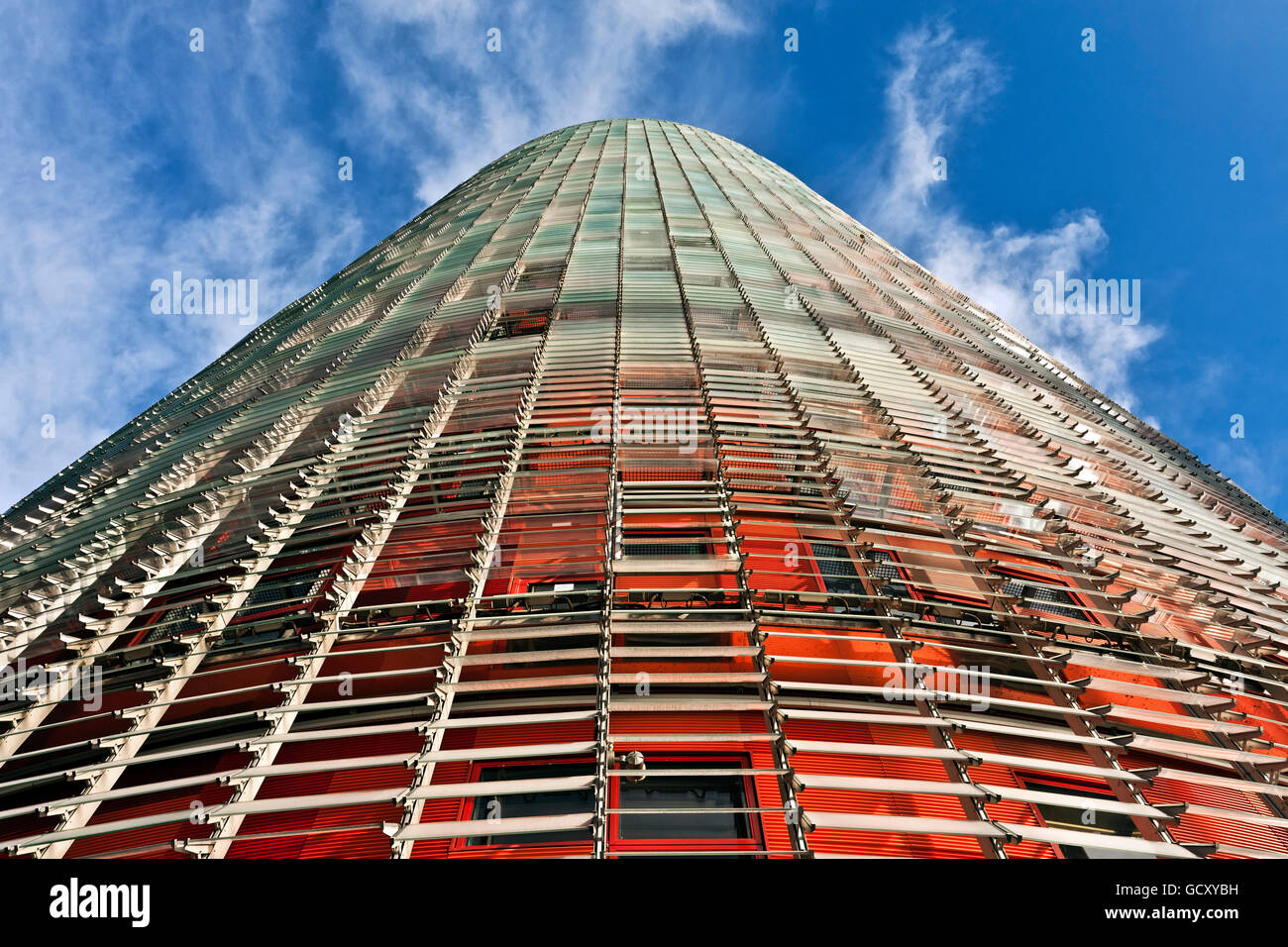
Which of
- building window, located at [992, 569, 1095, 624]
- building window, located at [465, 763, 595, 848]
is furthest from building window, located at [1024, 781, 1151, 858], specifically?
building window, located at [465, 763, 595, 848]

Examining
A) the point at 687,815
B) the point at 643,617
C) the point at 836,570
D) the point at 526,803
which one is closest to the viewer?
the point at 687,815

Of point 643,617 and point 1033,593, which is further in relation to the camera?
point 1033,593

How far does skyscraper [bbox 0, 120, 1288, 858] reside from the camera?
4516mm

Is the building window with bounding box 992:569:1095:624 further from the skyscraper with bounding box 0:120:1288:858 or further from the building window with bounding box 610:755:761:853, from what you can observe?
the building window with bounding box 610:755:761:853

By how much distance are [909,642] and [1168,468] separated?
8.91 metres

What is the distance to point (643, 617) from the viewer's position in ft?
18.0

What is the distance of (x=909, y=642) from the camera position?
16.4ft

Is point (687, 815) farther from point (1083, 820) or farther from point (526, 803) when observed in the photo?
point (1083, 820)

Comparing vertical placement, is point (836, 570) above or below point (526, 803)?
above

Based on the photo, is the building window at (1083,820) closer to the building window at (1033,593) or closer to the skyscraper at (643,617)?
the skyscraper at (643,617)

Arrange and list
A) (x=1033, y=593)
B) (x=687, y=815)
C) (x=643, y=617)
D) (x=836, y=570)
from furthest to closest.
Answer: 1. (x=836, y=570)
2. (x=1033, y=593)
3. (x=643, y=617)
4. (x=687, y=815)

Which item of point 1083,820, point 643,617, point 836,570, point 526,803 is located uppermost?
point 836,570

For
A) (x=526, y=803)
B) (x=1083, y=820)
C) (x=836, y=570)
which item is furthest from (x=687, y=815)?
(x=836, y=570)
